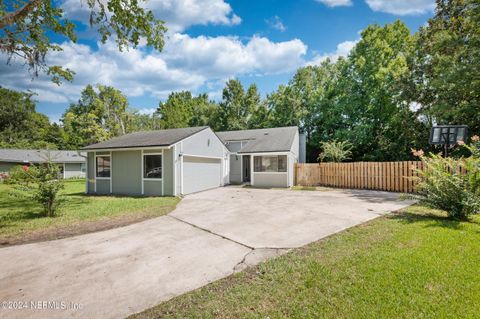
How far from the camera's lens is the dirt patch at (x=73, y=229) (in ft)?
18.0

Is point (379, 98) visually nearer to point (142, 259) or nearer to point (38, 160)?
point (142, 259)

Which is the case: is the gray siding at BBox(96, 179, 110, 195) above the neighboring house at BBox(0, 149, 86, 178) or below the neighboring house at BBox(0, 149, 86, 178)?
below

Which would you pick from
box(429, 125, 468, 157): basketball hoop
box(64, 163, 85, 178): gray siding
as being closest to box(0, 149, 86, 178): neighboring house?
box(64, 163, 85, 178): gray siding

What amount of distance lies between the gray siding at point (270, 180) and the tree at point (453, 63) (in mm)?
10381

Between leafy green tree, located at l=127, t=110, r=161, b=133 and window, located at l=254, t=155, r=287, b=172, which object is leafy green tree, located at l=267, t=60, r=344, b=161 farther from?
leafy green tree, located at l=127, t=110, r=161, b=133

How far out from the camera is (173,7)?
894 cm

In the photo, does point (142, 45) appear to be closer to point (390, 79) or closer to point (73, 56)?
point (73, 56)

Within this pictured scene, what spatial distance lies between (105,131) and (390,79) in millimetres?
32614

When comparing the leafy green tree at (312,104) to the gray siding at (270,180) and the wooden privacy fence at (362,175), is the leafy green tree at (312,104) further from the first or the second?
the gray siding at (270,180)

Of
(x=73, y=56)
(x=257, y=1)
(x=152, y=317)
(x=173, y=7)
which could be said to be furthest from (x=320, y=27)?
(x=152, y=317)

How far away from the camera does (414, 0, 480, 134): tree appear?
12883 mm

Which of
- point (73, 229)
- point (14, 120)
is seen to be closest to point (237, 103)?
point (73, 229)

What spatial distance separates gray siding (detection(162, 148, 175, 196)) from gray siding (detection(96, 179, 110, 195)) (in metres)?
4.34

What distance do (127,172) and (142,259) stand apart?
10.4 m
